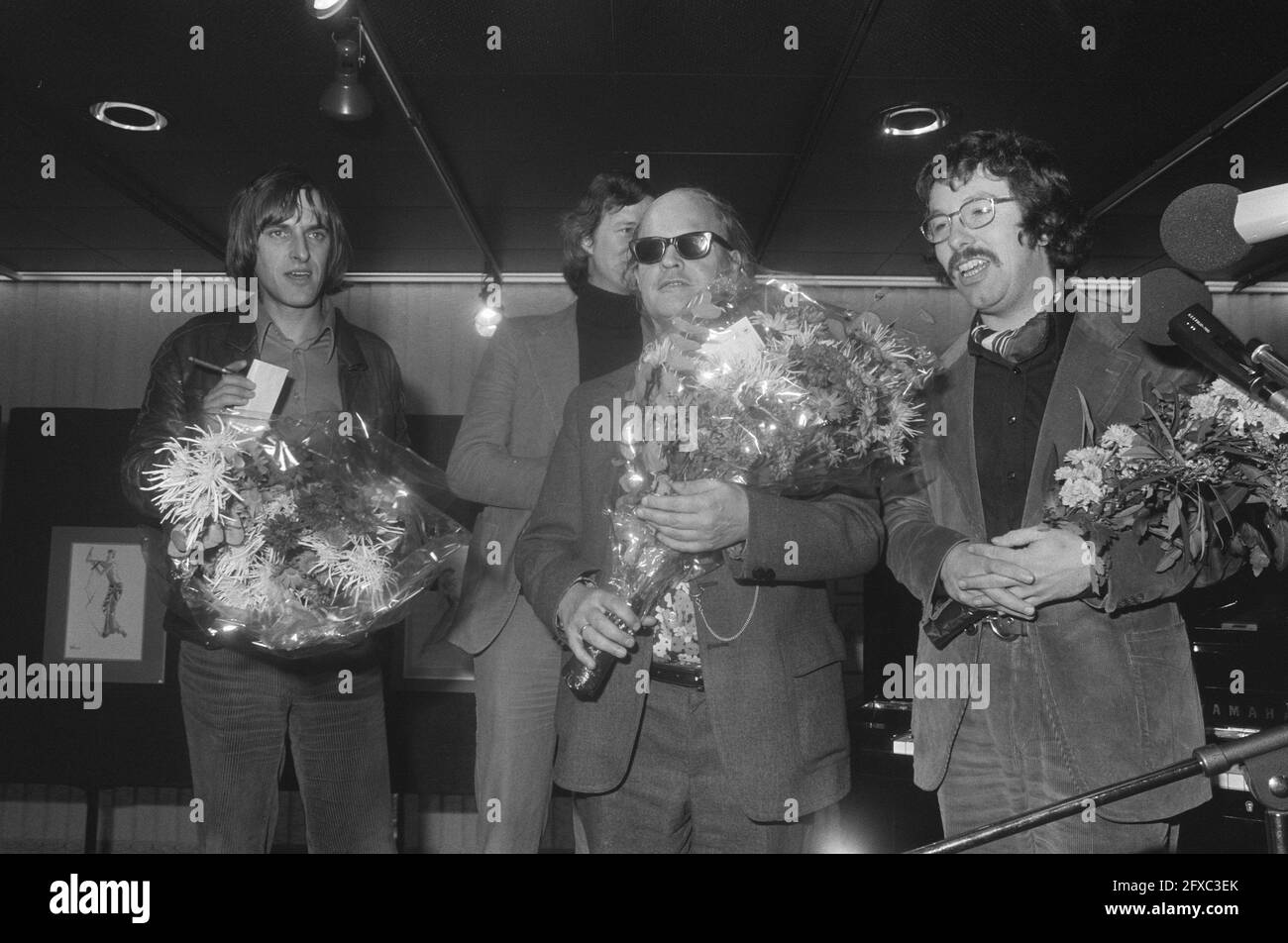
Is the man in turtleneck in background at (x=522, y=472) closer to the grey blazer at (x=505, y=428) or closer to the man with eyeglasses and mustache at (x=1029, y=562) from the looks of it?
the grey blazer at (x=505, y=428)

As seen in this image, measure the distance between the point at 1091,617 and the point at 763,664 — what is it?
565mm

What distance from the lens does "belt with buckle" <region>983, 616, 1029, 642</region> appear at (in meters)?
1.75

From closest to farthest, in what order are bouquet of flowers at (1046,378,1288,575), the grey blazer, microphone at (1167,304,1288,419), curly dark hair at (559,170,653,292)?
microphone at (1167,304,1288,419)
bouquet of flowers at (1046,378,1288,575)
the grey blazer
curly dark hair at (559,170,653,292)

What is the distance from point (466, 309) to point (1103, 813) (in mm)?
6027

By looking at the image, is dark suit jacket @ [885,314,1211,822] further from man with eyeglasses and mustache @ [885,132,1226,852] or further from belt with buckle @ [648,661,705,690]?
belt with buckle @ [648,661,705,690]

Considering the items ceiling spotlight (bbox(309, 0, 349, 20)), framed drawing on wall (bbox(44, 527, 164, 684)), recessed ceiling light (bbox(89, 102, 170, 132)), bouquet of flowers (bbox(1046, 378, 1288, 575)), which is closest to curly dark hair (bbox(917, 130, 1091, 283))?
bouquet of flowers (bbox(1046, 378, 1288, 575))

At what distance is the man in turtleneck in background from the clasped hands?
1.02 meters

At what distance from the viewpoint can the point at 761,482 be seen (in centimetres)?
163

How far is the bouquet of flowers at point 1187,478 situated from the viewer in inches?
59.9

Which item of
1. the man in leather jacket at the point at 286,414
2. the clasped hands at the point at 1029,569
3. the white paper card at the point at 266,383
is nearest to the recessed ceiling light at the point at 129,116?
the man in leather jacket at the point at 286,414

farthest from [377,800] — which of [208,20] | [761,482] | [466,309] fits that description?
[466,309]

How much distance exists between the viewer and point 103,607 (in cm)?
515

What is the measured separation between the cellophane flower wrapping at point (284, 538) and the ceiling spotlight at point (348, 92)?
2216 mm
